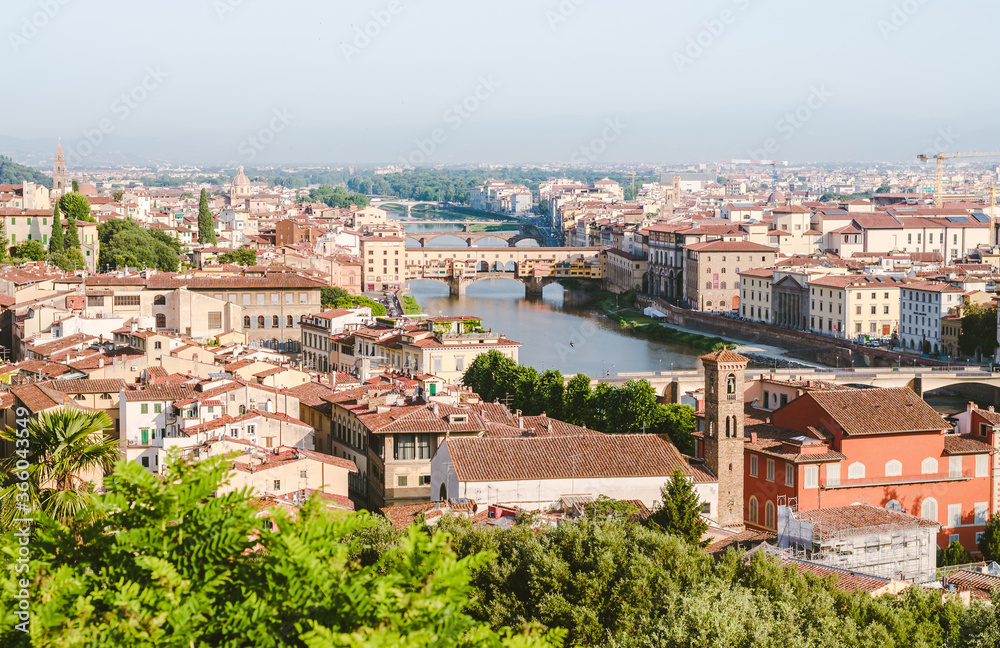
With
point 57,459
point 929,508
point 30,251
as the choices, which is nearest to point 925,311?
point 929,508

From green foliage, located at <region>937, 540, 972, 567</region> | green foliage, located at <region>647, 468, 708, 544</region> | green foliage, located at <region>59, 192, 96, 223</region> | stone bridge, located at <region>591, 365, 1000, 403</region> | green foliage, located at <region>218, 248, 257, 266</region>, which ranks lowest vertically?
stone bridge, located at <region>591, 365, 1000, 403</region>

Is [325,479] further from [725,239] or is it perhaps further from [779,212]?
[779,212]

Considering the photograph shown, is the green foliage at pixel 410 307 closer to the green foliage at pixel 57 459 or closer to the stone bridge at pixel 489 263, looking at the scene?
the stone bridge at pixel 489 263

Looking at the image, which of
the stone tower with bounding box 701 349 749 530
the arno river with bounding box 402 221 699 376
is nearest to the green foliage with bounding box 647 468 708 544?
the stone tower with bounding box 701 349 749 530

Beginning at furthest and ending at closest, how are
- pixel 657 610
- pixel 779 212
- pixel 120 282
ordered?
pixel 779 212 < pixel 120 282 < pixel 657 610

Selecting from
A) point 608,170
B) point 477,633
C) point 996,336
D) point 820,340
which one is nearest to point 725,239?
point 820,340

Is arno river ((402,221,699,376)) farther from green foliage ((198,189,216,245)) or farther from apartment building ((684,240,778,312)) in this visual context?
green foliage ((198,189,216,245))
